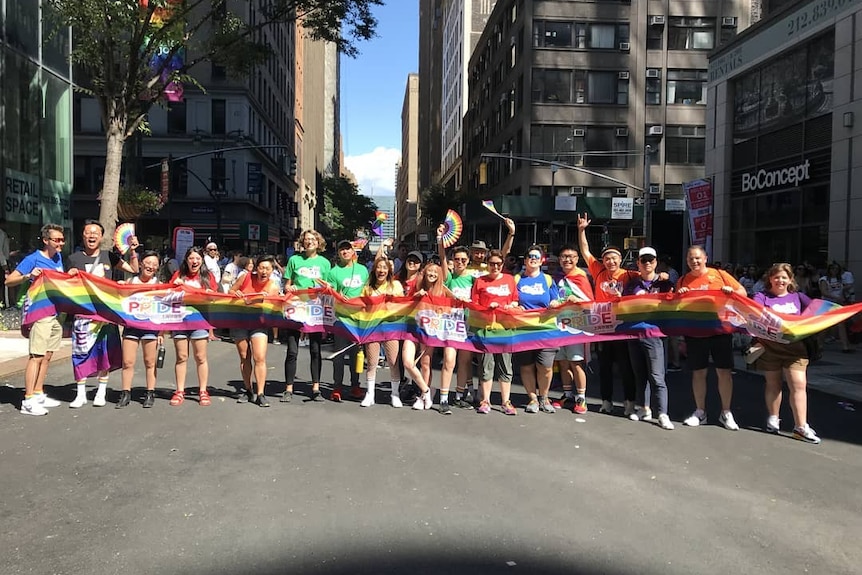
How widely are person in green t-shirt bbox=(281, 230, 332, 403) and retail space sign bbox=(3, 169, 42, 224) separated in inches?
470

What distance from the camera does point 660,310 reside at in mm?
7496

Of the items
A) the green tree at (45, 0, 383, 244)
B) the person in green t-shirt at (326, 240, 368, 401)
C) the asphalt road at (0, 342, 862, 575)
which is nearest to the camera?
the asphalt road at (0, 342, 862, 575)

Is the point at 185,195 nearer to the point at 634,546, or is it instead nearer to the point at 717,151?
the point at 717,151

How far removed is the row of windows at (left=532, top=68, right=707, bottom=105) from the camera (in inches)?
1820

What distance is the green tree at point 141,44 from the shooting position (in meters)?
14.9

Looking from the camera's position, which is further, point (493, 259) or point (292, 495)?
point (493, 259)

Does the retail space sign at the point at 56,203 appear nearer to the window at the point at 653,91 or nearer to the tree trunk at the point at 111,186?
the tree trunk at the point at 111,186

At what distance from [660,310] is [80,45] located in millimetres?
14719

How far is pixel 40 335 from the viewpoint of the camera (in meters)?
7.39

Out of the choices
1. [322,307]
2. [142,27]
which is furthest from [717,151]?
[322,307]

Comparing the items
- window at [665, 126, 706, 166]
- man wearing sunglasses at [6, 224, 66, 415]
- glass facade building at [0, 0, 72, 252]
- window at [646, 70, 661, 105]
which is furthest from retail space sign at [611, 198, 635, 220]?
man wearing sunglasses at [6, 224, 66, 415]

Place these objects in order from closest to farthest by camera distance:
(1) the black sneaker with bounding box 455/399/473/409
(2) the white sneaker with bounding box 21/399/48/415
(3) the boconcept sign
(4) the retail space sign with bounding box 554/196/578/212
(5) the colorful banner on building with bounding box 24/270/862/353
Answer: (2) the white sneaker with bounding box 21/399/48/415
(5) the colorful banner on building with bounding box 24/270/862/353
(1) the black sneaker with bounding box 455/399/473/409
(3) the boconcept sign
(4) the retail space sign with bounding box 554/196/578/212

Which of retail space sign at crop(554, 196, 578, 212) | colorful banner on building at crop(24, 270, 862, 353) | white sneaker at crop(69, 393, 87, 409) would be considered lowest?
white sneaker at crop(69, 393, 87, 409)

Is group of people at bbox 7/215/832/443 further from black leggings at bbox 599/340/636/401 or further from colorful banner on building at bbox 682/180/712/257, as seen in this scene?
colorful banner on building at bbox 682/180/712/257
